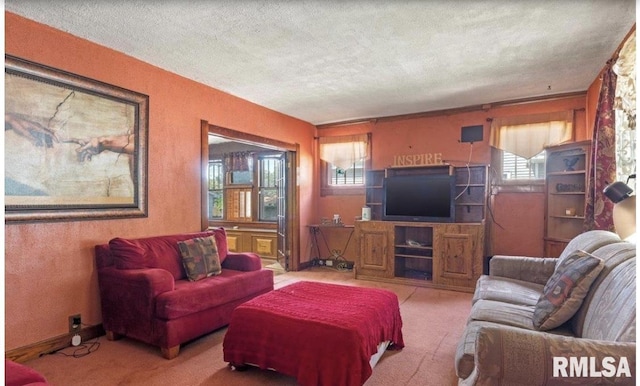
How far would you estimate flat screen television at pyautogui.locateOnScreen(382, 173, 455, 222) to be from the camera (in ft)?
15.3

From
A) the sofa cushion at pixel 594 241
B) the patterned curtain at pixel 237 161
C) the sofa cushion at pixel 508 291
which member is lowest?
the sofa cushion at pixel 508 291

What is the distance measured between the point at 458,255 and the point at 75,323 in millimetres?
4089

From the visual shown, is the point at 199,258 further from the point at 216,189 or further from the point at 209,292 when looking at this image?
the point at 216,189

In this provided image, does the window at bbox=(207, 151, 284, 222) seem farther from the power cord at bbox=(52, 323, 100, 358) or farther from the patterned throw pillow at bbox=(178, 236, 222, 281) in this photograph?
the power cord at bbox=(52, 323, 100, 358)

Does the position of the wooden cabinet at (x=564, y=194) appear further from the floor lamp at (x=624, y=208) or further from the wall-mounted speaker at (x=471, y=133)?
the floor lamp at (x=624, y=208)

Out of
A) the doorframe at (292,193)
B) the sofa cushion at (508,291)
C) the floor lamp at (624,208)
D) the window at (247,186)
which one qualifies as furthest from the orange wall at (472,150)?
the floor lamp at (624,208)

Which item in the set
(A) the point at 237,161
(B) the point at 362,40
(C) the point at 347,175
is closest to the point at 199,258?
(B) the point at 362,40

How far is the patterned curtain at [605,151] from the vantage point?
2.95 m

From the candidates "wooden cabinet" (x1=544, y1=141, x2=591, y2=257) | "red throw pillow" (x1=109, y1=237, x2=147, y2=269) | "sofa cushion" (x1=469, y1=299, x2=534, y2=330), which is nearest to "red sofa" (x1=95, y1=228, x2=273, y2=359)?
"red throw pillow" (x1=109, y1=237, x2=147, y2=269)

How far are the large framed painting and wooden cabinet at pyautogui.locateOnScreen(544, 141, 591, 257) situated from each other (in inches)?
178

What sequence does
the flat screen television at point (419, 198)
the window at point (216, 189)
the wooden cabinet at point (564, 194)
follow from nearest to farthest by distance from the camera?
the wooden cabinet at point (564, 194)
the flat screen television at point (419, 198)
the window at point (216, 189)

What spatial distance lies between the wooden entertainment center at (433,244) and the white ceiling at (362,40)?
4.30 ft

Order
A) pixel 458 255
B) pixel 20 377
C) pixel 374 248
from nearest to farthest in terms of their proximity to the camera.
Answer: pixel 20 377 → pixel 458 255 → pixel 374 248

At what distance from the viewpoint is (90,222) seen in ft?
9.57
